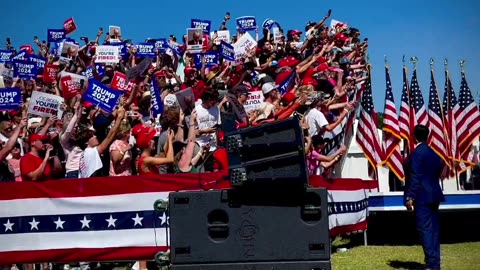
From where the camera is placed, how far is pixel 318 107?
1330 cm

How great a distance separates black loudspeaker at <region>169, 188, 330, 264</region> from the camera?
6.77 m

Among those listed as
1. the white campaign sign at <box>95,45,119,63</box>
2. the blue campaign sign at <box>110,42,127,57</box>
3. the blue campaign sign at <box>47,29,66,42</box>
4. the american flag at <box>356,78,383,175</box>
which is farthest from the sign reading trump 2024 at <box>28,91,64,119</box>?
the blue campaign sign at <box>47,29,66,42</box>

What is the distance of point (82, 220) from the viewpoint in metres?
10.1

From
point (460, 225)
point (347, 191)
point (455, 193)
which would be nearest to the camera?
point (347, 191)

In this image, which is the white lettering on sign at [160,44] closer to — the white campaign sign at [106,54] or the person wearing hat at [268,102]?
the white campaign sign at [106,54]

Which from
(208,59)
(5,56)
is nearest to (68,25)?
(5,56)

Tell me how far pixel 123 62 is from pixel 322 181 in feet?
26.4

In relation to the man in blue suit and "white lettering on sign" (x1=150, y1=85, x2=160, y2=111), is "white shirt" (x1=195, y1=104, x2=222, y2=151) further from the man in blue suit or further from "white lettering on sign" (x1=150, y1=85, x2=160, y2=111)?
the man in blue suit

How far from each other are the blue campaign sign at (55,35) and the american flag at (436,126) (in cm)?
972

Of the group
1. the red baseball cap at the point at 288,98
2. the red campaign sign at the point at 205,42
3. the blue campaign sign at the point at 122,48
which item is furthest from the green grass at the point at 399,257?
the blue campaign sign at the point at 122,48

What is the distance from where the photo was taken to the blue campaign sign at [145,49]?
701 inches

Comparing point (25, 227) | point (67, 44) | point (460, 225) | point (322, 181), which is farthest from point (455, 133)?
point (25, 227)

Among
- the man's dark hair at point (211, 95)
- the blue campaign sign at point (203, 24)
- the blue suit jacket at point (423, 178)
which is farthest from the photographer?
the blue campaign sign at point (203, 24)

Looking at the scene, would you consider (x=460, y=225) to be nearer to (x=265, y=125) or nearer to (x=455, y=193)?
(x=455, y=193)
